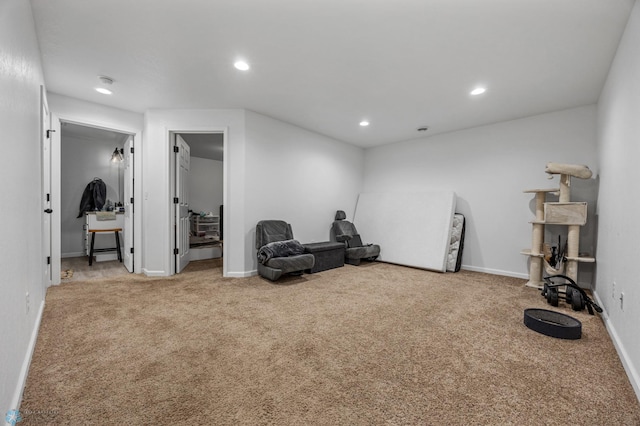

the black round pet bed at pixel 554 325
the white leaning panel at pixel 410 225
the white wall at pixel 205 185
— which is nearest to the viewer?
the black round pet bed at pixel 554 325

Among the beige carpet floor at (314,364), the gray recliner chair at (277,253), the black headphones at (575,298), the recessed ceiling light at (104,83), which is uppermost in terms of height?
the recessed ceiling light at (104,83)

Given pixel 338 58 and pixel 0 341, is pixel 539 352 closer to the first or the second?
pixel 338 58

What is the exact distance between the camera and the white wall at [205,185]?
736 centimetres

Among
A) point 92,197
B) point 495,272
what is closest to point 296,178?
point 495,272

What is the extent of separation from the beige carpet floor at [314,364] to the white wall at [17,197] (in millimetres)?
219

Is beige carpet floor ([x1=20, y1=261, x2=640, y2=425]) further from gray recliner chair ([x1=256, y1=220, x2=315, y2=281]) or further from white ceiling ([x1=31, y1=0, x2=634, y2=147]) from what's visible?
white ceiling ([x1=31, y1=0, x2=634, y2=147])

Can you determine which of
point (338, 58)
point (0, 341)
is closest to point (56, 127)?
point (0, 341)

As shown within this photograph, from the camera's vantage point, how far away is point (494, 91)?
10.6ft

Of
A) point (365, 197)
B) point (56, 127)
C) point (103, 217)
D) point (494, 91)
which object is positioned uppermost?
point (494, 91)

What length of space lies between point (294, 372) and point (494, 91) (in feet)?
12.1

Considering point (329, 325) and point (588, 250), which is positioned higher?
point (588, 250)

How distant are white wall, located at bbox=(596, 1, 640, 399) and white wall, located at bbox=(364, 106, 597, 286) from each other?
90cm

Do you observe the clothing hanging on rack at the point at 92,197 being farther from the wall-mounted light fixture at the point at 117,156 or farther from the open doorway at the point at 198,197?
the open doorway at the point at 198,197

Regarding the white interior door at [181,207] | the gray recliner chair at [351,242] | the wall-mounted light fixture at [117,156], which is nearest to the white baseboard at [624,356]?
the gray recliner chair at [351,242]
